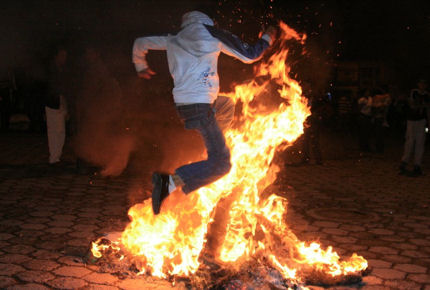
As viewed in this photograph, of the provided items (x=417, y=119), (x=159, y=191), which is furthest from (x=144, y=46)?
(x=417, y=119)

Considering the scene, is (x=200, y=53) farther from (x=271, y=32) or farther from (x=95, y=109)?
(x=95, y=109)

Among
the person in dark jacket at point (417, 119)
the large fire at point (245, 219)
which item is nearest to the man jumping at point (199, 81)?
the large fire at point (245, 219)

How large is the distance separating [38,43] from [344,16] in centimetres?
1894

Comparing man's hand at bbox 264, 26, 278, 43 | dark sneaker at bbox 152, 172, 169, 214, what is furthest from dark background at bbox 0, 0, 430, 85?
dark sneaker at bbox 152, 172, 169, 214

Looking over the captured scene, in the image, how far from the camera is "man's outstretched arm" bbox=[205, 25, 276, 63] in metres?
4.05

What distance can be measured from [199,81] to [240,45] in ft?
1.72

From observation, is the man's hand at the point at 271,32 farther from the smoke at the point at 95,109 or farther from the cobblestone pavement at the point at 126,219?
the smoke at the point at 95,109

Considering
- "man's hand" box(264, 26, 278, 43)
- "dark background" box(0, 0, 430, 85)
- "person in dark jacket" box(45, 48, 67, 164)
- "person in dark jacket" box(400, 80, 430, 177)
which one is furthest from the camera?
"person in dark jacket" box(400, 80, 430, 177)

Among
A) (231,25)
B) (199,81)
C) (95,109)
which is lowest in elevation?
(95,109)

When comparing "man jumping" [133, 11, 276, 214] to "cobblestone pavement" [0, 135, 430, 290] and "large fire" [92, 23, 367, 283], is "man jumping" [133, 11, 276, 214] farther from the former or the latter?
"cobblestone pavement" [0, 135, 430, 290]

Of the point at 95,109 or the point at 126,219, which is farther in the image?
the point at 95,109

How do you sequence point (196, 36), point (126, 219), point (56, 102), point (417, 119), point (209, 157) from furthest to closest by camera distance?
point (56, 102) < point (417, 119) < point (126, 219) < point (209, 157) < point (196, 36)

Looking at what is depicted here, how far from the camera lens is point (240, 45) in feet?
13.4

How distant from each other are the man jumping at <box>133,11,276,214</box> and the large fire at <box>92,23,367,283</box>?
28 centimetres
